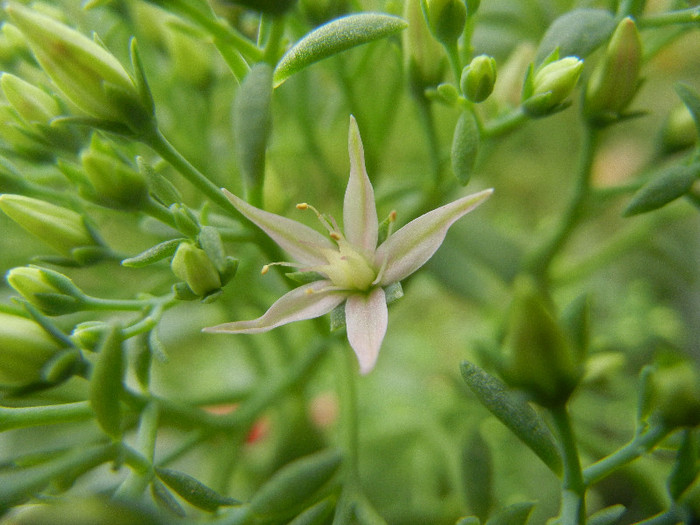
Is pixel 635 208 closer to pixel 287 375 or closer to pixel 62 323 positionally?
pixel 287 375

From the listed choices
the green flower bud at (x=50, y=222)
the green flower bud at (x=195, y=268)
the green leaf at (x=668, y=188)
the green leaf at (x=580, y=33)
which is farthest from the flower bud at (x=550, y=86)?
the green flower bud at (x=50, y=222)

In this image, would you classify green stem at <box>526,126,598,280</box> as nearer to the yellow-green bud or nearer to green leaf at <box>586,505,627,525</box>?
green leaf at <box>586,505,627,525</box>

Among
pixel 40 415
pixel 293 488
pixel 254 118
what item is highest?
pixel 254 118

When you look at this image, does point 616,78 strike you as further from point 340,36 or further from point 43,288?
point 43,288

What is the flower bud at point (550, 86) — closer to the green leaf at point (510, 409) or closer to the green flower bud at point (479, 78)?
the green flower bud at point (479, 78)

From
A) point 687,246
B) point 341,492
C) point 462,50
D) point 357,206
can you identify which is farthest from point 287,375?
point 687,246

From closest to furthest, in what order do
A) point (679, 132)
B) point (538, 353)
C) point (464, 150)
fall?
point (538, 353) < point (464, 150) < point (679, 132)

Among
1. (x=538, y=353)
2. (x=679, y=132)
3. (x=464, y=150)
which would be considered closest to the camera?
(x=538, y=353)

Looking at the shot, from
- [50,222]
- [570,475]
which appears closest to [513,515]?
[570,475]
